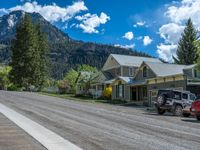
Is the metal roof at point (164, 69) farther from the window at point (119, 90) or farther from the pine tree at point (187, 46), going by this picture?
the pine tree at point (187, 46)

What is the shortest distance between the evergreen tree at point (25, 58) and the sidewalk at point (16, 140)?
67.9 metres

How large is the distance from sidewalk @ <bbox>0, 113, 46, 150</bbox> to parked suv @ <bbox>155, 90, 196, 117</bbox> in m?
17.9

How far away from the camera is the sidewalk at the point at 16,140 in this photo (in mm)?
10289

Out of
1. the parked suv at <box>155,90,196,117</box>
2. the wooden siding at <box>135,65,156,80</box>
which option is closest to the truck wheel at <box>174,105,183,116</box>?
the parked suv at <box>155,90,196,117</box>

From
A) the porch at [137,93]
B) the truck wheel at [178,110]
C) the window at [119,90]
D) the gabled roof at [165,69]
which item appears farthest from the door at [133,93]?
the truck wheel at [178,110]

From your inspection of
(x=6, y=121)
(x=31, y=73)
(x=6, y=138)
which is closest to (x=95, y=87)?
(x=31, y=73)

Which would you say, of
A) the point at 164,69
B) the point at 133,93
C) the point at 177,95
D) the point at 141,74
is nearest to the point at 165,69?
the point at 164,69

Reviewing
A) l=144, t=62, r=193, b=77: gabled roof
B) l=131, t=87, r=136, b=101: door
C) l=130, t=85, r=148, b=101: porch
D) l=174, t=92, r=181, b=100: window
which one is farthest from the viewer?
l=131, t=87, r=136, b=101: door

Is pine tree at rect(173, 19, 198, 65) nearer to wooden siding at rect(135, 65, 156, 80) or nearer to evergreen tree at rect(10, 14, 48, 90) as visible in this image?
wooden siding at rect(135, 65, 156, 80)

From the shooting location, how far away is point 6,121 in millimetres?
16797

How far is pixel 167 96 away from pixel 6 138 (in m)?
20.8

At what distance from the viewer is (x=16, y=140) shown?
37.7 ft

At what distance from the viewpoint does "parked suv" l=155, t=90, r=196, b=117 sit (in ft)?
100.0

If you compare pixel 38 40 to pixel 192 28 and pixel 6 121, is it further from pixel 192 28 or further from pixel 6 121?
pixel 6 121
